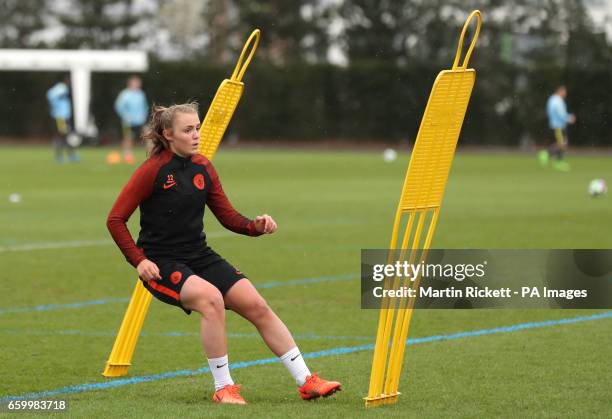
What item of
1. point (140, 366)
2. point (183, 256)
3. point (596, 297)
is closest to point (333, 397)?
point (183, 256)

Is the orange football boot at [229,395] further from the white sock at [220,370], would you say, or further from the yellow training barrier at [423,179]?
the yellow training barrier at [423,179]

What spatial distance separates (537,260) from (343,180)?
52.3 ft

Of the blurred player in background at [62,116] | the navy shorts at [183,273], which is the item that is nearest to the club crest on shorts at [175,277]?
the navy shorts at [183,273]

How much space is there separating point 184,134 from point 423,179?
1.27 metres

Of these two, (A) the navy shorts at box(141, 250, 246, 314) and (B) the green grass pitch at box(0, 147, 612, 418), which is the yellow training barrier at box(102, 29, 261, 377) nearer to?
(B) the green grass pitch at box(0, 147, 612, 418)

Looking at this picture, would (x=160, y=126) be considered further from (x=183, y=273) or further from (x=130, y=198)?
(x=183, y=273)

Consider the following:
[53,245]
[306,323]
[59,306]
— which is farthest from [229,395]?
[53,245]

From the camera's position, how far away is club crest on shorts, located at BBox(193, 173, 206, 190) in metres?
6.50

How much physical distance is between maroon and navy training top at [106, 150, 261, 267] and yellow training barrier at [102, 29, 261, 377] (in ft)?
3.08

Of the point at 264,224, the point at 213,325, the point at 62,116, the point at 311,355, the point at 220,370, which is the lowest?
the point at 62,116

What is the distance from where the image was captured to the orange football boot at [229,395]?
6.37m

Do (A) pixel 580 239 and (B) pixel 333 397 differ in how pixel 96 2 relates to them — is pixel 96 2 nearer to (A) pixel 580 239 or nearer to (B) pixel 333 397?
(A) pixel 580 239

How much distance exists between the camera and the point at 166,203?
641 centimetres
